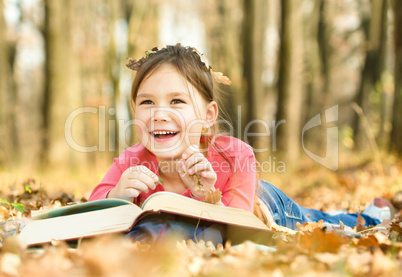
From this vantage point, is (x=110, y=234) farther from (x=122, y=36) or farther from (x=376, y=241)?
(x=122, y=36)

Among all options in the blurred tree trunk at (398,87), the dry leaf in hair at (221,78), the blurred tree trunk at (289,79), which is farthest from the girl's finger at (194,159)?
the blurred tree trunk at (289,79)

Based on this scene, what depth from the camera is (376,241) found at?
178cm

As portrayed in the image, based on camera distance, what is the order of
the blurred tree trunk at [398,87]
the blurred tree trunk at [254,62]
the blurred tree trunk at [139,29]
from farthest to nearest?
the blurred tree trunk at [139,29], the blurred tree trunk at [254,62], the blurred tree trunk at [398,87]

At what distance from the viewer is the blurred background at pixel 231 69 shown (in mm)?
8047

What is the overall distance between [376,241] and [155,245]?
101cm

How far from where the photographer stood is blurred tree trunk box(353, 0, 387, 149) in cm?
1189

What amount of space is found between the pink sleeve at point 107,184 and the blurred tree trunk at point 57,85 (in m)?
5.63

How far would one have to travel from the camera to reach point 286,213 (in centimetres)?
306

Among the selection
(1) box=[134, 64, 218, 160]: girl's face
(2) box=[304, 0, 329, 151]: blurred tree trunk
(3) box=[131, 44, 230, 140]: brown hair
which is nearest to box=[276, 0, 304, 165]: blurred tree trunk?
(3) box=[131, 44, 230, 140]: brown hair

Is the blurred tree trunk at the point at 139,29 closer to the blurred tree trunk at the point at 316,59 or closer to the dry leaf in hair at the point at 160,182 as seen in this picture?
the blurred tree trunk at the point at 316,59

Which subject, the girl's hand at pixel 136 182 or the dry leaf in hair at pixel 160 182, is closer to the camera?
the girl's hand at pixel 136 182

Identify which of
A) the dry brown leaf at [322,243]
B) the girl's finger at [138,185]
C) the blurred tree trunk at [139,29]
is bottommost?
the dry brown leaf at [322,243]

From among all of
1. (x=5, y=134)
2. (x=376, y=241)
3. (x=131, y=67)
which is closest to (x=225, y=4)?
(x=5, y=134)

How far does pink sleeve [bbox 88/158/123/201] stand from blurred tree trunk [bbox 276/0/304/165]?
243 inches
